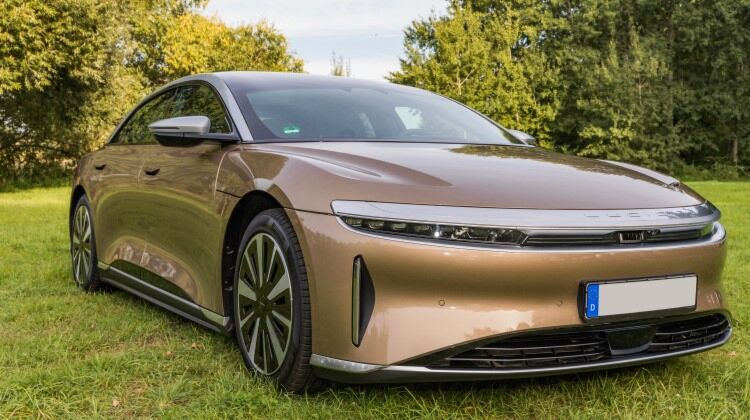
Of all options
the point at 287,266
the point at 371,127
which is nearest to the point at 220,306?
the point at 287,266

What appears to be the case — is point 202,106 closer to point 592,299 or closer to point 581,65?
point 592,299

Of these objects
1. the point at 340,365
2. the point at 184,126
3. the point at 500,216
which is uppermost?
the point at 184,126

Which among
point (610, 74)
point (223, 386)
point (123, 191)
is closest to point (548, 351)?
point (223, 386)

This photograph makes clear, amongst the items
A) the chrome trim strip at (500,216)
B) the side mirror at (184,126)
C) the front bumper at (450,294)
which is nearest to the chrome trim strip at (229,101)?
the side mirror at (184,126)

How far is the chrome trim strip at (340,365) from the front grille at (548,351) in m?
0.20

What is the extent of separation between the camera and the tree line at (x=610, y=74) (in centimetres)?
3353

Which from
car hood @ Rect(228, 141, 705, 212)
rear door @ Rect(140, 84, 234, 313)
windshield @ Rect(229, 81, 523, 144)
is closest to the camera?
car hood @ Rect(228, 141, 705, 212)

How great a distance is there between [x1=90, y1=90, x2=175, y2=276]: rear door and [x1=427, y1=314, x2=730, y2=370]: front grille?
7.38 feet

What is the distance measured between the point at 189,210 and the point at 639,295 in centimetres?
204

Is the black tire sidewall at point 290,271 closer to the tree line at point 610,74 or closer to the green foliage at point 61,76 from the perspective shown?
the green foliage at point 61,76

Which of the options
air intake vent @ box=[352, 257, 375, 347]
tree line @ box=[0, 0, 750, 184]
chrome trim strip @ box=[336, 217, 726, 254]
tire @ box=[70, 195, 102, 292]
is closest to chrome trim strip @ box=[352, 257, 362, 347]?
air intake vent @ box=[352, 257, 375, 347]

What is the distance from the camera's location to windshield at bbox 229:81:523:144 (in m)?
3.40

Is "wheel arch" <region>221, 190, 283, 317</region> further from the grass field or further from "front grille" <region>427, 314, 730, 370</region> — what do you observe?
"front grille" <region>427, 314, 730, 370</region>

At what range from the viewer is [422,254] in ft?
7.50
